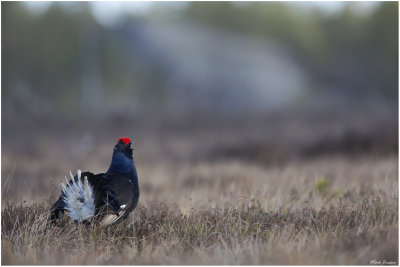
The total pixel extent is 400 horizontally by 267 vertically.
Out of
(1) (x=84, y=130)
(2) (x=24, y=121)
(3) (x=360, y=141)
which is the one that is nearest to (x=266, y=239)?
(3) (x=360, y=141)

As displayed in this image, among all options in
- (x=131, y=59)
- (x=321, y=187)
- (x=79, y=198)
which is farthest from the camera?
(x=131, y=59)

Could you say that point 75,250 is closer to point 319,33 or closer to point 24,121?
point 24,121

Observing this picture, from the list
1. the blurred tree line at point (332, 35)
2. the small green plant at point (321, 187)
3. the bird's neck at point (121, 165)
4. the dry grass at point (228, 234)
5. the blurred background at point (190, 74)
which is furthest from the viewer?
the blurred tree line at point (332, 35)

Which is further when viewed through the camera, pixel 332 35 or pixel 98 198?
pixel 332 35

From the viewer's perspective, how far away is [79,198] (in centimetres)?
350

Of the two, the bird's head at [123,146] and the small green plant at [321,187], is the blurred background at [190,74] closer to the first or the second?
the small green plant at [321,187]

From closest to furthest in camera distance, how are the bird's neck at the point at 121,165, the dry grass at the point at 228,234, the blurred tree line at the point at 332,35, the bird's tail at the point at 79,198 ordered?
the dry grass at the point at 228,234
the bird's tail at the point at 79,198
the bird's neck at the point at 121,165
the blurred tree line at the point at 332,35

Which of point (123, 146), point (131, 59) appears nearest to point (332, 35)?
point (131, 59)

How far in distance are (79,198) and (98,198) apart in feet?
0.49

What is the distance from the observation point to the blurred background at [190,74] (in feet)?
53.8

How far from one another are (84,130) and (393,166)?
13.7m

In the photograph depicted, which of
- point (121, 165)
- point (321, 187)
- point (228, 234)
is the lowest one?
point (228, 234)

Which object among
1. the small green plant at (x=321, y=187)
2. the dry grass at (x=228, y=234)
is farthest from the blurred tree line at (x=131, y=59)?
the dry grass at (x=228, y=234)

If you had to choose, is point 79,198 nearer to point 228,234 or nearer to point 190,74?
point 228,234
